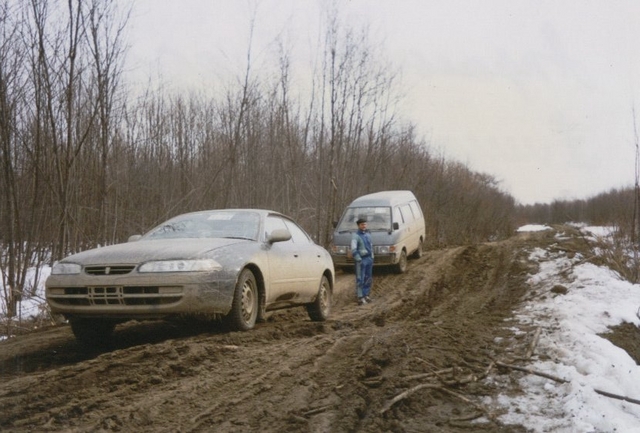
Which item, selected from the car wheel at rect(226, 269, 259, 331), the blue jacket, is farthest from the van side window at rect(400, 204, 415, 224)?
the car wheel at rect(226, 269, 259, 331)

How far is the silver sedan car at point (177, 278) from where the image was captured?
5.75 m

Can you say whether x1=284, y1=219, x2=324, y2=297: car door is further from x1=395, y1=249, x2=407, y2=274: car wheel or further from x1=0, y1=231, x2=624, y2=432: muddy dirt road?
x1=395, y1=249, x2=407, y2=274: car wheel

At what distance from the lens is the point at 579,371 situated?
16.8ft

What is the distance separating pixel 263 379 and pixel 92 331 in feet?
8.26

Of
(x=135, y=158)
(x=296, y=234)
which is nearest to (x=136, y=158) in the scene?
(x=135, y=158)

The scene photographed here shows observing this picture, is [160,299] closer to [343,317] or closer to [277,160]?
[343,317]

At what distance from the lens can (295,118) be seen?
24.9m

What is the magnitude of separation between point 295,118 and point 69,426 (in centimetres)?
2196

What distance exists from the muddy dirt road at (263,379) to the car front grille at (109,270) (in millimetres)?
810

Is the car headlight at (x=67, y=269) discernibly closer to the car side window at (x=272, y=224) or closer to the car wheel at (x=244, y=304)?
the car wheel at (x=244, y=304)

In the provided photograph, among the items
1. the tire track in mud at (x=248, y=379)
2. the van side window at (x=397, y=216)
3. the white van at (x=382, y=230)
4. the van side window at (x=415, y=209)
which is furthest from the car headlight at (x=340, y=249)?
the tire track in mud at (x=248, y=379)

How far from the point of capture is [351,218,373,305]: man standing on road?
1255 cm

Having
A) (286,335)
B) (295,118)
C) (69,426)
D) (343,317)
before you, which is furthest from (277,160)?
(69,426)

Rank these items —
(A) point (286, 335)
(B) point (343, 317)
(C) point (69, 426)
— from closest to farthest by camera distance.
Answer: (C) point (69, 426), (A) point (286, 335), (B) point (343, 317)
